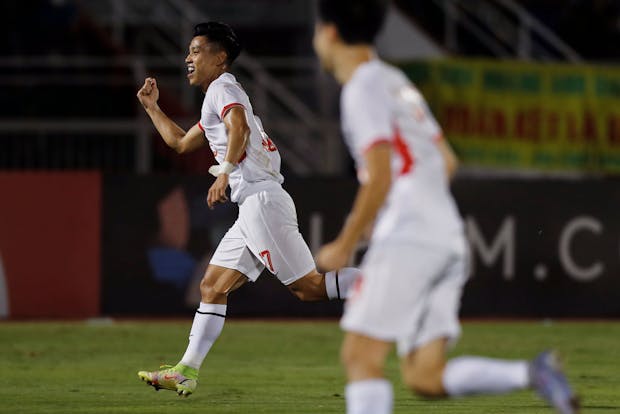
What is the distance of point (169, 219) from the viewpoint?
16594mm

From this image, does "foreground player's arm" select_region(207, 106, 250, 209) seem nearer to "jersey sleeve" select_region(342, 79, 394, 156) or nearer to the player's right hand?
the player's right hand

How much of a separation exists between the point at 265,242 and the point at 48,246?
7.37 metres

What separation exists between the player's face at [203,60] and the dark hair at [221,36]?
0.03 m

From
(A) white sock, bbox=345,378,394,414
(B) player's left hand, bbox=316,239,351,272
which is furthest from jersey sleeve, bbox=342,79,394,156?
(A) white sock, bbox=345,378,394,414

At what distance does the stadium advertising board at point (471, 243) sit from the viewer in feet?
54.3

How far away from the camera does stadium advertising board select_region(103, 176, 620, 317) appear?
54.3 ft

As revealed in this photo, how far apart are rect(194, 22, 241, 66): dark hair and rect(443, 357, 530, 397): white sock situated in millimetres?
3928

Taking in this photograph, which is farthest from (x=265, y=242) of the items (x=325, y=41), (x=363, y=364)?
(x=363, y=364)

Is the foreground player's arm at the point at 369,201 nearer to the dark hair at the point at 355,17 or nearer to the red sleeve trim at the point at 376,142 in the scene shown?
the red sleeve trim at the point at 376,142

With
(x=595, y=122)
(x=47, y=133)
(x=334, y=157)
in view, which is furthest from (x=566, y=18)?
(x=47, y=133)

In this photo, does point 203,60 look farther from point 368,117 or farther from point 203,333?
point 368,117

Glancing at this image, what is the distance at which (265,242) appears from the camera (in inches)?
377

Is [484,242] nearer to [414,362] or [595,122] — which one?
[595,122]

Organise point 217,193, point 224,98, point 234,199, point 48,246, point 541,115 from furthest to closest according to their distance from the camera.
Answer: point 541,115 → point 48,246 → point 234,199 → point 224,98 → point 217,193
